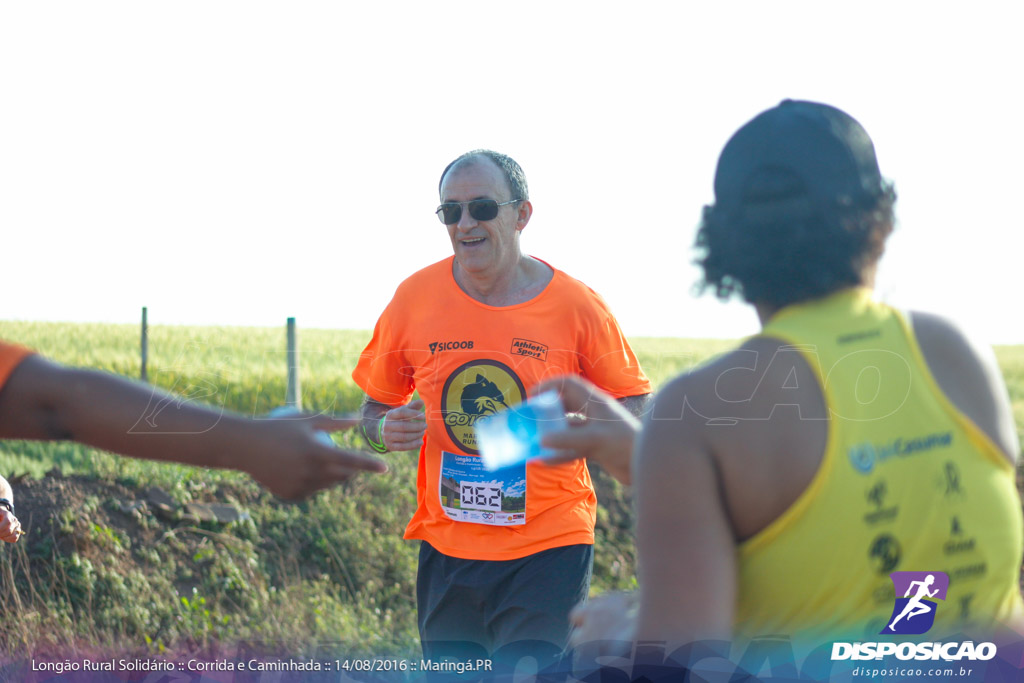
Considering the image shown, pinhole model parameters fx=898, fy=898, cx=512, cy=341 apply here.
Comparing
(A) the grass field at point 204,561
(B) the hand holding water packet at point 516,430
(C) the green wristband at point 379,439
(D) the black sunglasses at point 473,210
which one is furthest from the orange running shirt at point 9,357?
(A) the grass field at point 204,561

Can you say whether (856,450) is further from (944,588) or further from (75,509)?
(75,509)

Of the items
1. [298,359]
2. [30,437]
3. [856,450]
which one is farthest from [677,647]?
[298,359]

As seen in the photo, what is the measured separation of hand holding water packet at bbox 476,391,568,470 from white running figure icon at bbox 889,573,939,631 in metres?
0.97

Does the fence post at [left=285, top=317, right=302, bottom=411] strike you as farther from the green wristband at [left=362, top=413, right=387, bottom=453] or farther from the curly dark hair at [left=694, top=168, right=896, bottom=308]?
the curly dark hair at [left=694, top=168, right=896, bottom=308]

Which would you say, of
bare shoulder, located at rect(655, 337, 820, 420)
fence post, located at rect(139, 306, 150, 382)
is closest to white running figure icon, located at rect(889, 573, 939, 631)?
bare shoulder, located at rect(655, 337, 820, 420)

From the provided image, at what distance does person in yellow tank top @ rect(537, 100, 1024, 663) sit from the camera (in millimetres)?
1509

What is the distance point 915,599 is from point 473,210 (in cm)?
295

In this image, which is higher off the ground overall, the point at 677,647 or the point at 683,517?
the point at 683,517

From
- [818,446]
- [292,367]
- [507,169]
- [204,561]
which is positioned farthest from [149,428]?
[292,367]

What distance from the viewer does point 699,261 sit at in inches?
72.0

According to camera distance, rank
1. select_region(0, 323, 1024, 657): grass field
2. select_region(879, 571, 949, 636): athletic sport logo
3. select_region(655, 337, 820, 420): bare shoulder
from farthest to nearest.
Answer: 1. select_region(0, 323, 1024, 657): grass field
2. select_region(879, 571, 949, 636): athletic sport logo
3. select_region(655, 337, 820, 420): bare shoulder

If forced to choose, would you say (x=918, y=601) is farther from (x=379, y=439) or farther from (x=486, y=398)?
(x=379, y=439)

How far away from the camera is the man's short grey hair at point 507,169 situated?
437 centimetres

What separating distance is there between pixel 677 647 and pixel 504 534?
2.31m
